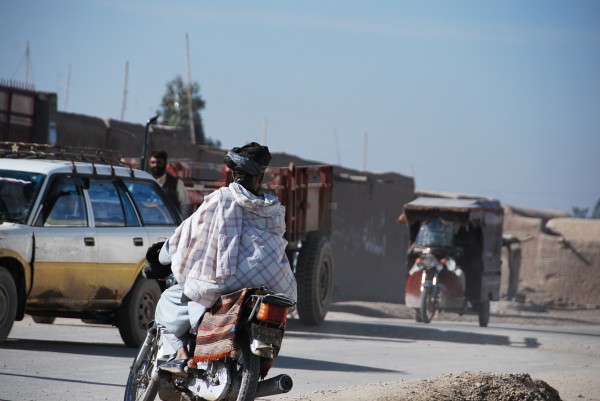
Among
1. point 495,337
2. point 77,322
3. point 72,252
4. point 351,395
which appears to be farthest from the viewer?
point 495,337

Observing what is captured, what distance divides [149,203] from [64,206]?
1314 mm

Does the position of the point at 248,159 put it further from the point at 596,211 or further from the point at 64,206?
the point at 596,211

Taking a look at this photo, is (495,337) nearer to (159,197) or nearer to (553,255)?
(159,197)

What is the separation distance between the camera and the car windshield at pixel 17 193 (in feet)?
36.2

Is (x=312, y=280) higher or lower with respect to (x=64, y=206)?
lower

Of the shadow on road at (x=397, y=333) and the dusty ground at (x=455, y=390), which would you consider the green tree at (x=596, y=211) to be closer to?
the shadow on road at (x=397, y=333)

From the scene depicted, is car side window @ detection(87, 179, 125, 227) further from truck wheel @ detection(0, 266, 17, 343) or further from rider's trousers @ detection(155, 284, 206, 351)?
rider's trousers @ detection(155, 284, 206, 351)

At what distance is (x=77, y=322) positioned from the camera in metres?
15.7

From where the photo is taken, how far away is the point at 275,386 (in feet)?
21.1

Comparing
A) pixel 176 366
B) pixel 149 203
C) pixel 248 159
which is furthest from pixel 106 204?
pixel 176 366

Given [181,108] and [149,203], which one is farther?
[181,108]

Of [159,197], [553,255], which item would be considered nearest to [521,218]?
[553,255]

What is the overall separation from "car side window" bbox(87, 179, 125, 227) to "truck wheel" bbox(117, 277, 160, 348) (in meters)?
0.68

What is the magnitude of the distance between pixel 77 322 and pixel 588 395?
25.8 ft
